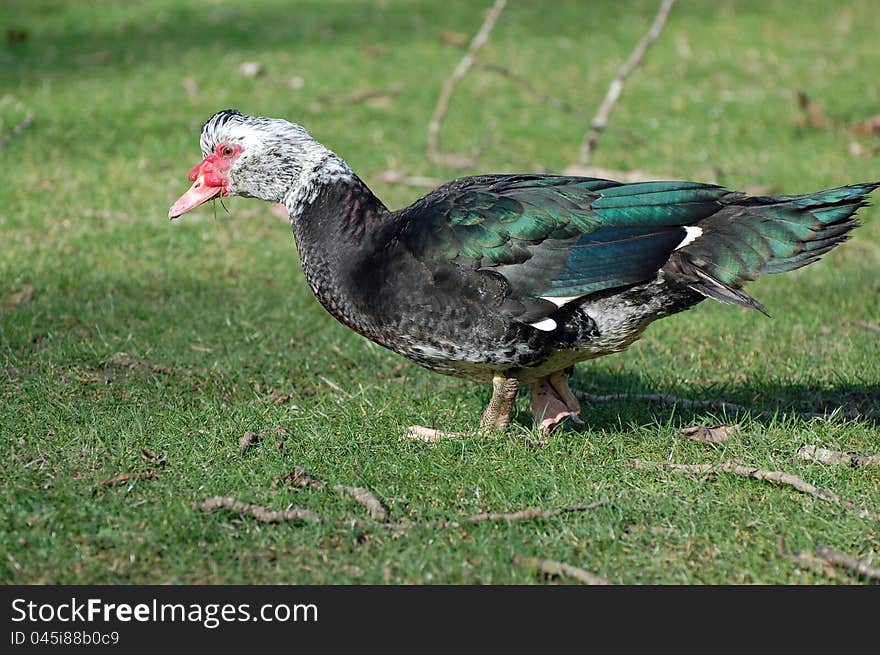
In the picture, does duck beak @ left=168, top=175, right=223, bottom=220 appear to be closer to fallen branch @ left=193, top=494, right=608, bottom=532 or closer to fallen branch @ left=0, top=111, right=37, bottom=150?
fallen branch @ left=193, top=494, right=608, bottom=532

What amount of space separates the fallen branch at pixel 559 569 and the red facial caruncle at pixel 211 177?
2427 mm

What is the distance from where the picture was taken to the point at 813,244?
16.0 feet

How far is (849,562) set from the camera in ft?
13.1

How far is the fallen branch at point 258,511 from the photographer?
4328mm

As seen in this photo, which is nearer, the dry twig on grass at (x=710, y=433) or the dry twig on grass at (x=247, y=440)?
the dry twig on grass at (x=247, y=440)

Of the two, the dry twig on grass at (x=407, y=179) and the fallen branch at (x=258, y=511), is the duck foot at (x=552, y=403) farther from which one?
the dry twig on grass at (x=407, y=179)

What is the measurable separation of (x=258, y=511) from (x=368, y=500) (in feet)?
1.46

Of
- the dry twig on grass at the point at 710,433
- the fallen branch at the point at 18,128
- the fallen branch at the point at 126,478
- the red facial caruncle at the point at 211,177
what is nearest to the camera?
the fallen branch at the point at 126,478

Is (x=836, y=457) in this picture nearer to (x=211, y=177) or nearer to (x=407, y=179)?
(x=211, y=177)

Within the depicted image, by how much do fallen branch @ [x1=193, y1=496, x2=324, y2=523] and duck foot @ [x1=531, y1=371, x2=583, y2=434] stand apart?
144 cm

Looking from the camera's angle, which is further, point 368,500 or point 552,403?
point 552,403

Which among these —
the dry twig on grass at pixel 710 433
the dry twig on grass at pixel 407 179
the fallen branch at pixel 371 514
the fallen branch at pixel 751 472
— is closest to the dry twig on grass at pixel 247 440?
the fallen branch at pixel 371 514

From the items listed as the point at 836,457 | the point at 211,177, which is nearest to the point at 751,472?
the point at 836,457

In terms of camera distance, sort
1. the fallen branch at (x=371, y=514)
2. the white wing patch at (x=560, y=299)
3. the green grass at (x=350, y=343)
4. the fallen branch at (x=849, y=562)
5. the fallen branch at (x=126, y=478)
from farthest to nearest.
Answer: the white wing patch at (x=560, y=299) < the fallen branch at (x=126, y=478) < the fallen branch at (x=371, y=514) < the green grass at (x=350, y=343) < the fallen branch at (x=849, y=562)
